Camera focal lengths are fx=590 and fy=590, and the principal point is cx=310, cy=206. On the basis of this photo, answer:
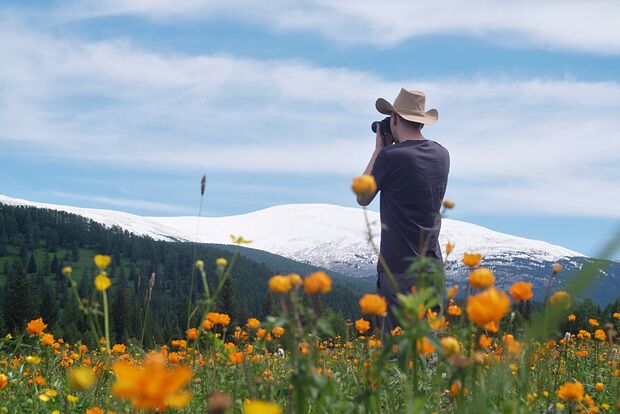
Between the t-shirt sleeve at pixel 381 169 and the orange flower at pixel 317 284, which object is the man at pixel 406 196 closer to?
the t-shirt sleeve at pixel 381 169

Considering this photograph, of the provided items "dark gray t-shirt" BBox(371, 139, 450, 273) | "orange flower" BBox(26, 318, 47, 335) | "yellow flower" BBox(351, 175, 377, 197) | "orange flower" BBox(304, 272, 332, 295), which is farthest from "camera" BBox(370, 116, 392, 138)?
"orange flower" BBox(304, 272, 332, 295)

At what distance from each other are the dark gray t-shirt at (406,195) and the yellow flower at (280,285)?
10.1ft

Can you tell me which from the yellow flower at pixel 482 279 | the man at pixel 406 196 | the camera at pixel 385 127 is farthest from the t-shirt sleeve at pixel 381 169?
the yellow flower at pixel 482 279

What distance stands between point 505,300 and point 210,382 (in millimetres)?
2008

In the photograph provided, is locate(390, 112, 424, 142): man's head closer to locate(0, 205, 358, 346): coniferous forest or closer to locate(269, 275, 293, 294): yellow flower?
locate(269, 275, 293, 294): yellow flower

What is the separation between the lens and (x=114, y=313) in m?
68.4

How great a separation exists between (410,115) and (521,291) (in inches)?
129

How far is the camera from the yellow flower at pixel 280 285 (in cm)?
145

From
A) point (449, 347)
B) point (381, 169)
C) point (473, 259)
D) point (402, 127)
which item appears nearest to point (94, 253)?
point (402, 127)

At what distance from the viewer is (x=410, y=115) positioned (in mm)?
4863

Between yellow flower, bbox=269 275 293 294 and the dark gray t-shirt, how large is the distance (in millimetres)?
3081

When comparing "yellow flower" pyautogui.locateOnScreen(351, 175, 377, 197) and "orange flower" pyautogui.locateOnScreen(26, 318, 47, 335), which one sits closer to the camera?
"yellow flower" pyautogui.locateOnScreen(351, 175, 377, 197)

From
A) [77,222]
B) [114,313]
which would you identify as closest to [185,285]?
[77,222]

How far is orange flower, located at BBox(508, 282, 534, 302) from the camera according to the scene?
170 cm
